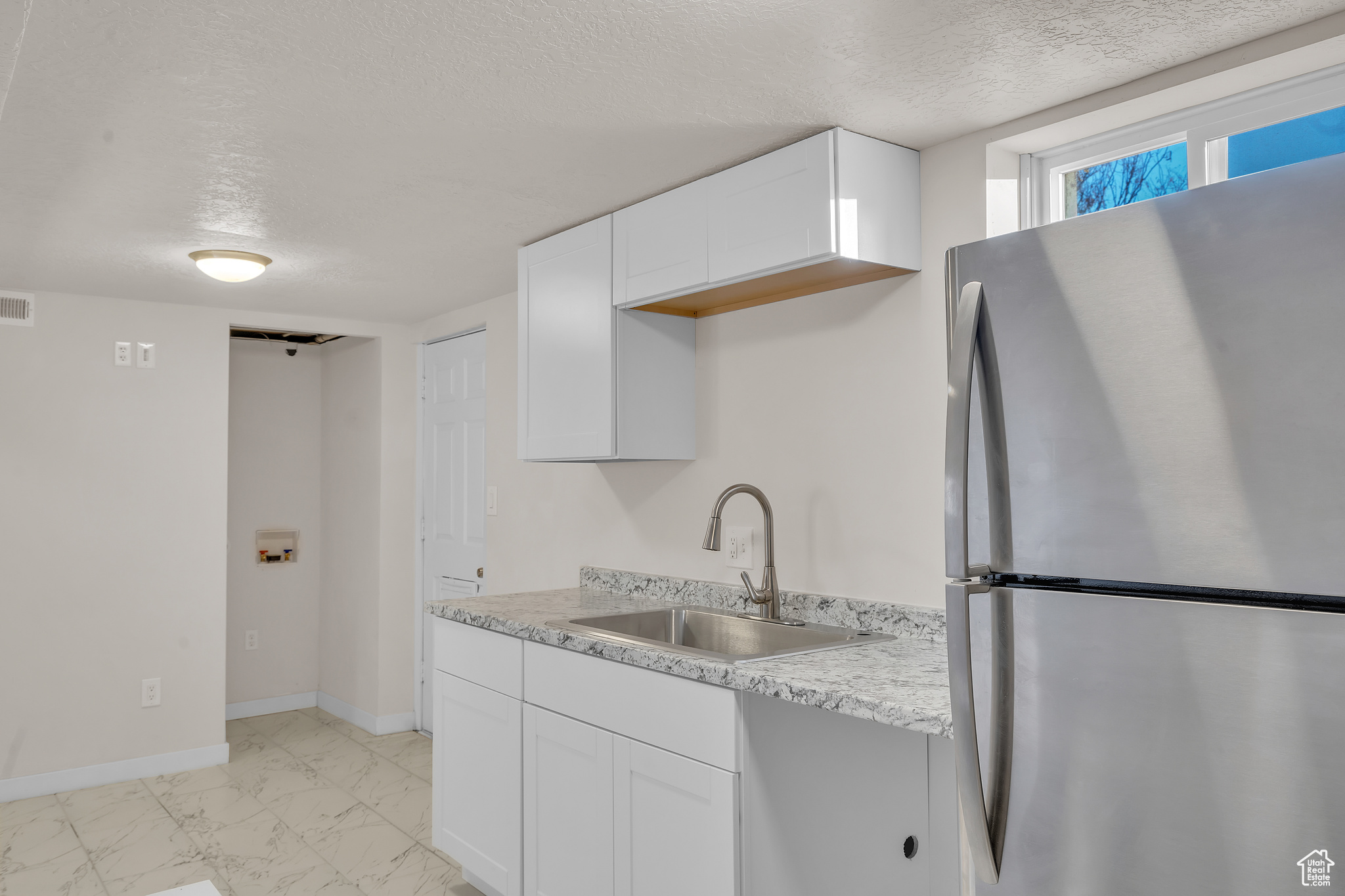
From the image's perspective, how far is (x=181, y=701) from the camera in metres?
4.23

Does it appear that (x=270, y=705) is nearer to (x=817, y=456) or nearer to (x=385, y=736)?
(x=385, y=736)

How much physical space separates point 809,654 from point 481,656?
118cm

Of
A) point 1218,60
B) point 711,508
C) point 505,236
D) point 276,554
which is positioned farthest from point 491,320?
point 1218,60

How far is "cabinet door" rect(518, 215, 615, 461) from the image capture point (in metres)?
2.83

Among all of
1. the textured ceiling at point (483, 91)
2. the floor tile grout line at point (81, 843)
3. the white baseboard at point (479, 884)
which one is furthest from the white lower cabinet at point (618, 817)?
the floor tile grout line at point (81, 843)

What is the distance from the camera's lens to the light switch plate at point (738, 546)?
2.77 metres

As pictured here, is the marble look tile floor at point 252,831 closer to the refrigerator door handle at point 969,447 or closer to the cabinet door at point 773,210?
the cabinet door at point 773,210

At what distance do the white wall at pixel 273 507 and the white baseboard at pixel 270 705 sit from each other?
3 centimetres

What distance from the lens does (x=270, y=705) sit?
525 cm

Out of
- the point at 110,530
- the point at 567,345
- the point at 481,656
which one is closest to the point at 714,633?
the point at 481,656

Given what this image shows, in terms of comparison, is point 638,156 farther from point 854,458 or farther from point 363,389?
point 363,389

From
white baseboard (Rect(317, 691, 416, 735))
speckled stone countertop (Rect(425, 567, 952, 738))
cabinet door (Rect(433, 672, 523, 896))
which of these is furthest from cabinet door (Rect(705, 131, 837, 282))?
white baseboard (Rect(317, 691, 416, 735))

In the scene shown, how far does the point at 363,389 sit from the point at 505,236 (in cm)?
222

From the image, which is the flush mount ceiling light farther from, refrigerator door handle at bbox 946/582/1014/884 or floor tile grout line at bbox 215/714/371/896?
refrigerator door handle at bbox 946/582/1014/884
